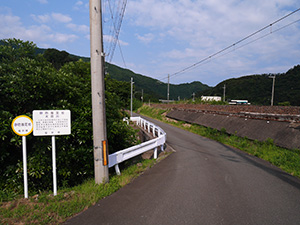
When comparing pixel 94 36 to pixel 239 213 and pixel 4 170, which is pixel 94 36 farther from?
pixel 239 213

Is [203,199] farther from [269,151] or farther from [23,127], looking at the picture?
[269,151]

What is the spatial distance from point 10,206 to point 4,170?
233cm

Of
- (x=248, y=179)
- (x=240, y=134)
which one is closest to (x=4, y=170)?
(x=248, y=179)

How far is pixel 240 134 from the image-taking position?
13516 mm

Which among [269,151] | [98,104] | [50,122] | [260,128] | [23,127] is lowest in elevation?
[269,151]

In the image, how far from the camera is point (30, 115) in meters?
6.27

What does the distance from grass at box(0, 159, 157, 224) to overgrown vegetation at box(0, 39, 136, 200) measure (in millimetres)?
1166

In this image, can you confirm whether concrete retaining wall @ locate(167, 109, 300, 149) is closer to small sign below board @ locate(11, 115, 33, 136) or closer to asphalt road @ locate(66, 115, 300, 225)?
asphalt road @ locate(66, 115, 300, 225)

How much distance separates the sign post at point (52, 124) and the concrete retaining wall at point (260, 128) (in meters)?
9.54

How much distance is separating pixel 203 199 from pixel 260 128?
9.46 meters

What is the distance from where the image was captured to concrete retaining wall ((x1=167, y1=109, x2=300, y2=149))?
9783 mm

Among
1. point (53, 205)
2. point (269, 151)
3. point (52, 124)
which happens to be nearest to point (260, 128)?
point (269, 151)

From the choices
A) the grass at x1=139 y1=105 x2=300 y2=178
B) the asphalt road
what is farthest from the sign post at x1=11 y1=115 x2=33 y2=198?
the grass at x1=139 y1=105 x2=300 y2=178

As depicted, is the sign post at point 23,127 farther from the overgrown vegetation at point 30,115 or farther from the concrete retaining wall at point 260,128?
the concrete retaining wall at point 260,128
